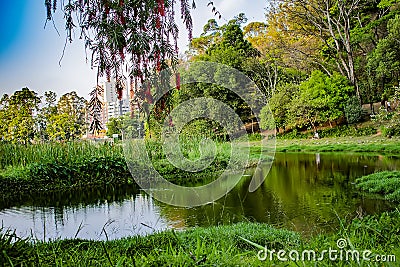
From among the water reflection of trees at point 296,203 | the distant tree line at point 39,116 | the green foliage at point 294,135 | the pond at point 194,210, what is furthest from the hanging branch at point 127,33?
the green foliage at point 294,135

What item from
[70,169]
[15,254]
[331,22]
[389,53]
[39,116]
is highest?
[331,22]

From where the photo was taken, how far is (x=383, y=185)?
6.63 m

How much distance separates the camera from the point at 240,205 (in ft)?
20.0

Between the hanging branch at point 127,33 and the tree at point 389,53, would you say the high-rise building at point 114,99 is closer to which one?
the hanging branch at point 127,33

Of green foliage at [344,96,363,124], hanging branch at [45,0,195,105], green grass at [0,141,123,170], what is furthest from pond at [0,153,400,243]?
green foliage at [344,96,363,124]

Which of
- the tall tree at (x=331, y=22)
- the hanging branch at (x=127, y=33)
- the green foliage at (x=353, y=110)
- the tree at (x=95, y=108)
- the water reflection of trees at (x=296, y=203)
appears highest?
the tall tree at (x=331, y=22)

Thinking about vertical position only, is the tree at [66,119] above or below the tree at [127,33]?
above

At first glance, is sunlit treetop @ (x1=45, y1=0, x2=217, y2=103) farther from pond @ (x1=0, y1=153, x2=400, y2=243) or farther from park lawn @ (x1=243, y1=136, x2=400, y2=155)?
park lawn @ (x1=243, y1=136, x2=400, y2=155)

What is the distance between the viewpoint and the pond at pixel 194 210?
4.86 metres

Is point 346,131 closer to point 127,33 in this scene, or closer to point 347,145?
point 347,145

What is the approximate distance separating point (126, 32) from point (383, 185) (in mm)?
6109

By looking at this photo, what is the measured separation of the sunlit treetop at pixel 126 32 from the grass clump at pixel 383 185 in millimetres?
5184

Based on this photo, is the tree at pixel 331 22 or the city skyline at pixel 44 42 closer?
the city skyline at pixel 44 42

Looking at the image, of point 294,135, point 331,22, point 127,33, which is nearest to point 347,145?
point 294,135
